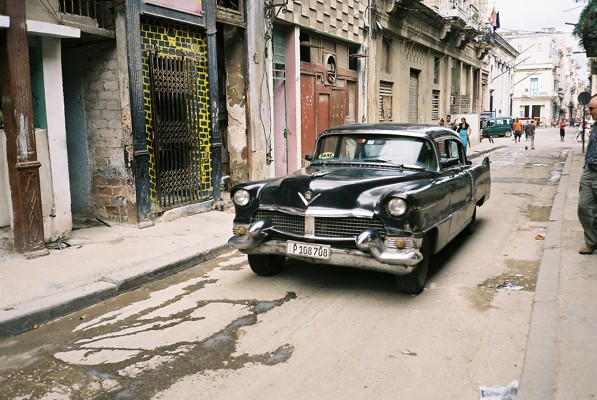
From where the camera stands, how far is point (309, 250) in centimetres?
518

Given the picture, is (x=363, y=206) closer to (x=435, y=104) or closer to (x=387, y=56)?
(x=387, y=56)

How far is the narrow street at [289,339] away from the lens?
11.7ft

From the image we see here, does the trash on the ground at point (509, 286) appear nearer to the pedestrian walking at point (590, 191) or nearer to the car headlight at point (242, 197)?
the pedestrian walking at point (590, 191)

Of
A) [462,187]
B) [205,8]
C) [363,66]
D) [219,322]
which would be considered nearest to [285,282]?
[219,322]

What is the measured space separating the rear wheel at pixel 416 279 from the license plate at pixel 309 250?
77cm

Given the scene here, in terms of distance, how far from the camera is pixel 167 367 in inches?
152

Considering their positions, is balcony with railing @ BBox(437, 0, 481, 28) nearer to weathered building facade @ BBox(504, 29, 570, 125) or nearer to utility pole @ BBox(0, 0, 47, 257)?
utility pole @ BBox(0, 0, 47, 257)

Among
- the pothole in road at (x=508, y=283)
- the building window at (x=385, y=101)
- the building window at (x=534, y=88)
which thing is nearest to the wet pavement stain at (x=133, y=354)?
the pothole in road at (x=508, y=283)

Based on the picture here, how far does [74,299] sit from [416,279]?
10.9 ft

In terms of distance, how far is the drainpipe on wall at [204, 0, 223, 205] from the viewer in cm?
Result: 1017

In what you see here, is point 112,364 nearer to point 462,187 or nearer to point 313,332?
point 313,332

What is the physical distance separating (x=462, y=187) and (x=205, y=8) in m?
5.99

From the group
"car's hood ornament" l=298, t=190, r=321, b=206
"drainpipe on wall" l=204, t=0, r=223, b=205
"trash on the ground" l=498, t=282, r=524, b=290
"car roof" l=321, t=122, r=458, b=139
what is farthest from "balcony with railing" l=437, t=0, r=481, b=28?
"car's hood ornament" l=298, t=190, r=321, b=206

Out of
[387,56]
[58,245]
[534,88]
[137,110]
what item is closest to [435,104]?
[387,56]
